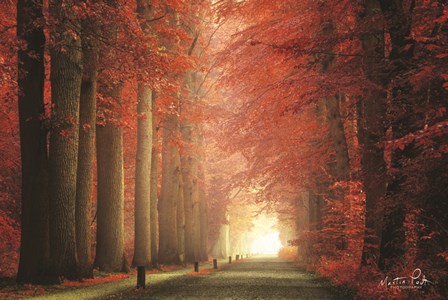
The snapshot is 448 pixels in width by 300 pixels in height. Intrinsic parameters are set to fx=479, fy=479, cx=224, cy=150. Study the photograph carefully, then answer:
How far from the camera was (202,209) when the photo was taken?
3644 cm

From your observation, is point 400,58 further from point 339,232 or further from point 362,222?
point 339,232

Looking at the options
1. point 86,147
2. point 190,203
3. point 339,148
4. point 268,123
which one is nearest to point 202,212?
point 190,203

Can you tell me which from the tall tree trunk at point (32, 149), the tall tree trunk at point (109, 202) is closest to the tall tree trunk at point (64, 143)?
the tall tree trunk at point (32, 149)

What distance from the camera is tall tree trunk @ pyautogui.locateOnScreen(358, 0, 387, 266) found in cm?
1069

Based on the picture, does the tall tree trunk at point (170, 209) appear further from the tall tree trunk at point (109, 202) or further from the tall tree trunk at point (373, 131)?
the tall tree trunk at point (373, 131)

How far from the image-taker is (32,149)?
1238 centimetres

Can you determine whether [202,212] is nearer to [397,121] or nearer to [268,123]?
[268,123]

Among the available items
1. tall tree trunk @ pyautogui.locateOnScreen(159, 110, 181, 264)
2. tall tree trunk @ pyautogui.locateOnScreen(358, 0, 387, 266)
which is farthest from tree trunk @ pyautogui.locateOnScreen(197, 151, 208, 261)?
tall tree trunk @ pyautogui.locateOnScreen(358, 0, 387, 266)

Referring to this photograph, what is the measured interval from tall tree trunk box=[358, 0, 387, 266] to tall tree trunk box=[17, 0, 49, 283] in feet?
26.3

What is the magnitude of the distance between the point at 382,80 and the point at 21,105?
9080 millimetres

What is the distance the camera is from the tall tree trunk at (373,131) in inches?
421

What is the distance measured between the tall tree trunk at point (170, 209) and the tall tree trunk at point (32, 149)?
10.9 meters

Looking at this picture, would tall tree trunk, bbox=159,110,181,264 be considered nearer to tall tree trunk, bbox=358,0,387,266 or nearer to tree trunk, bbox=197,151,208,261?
tree trunk, bbox=197,151,208,261

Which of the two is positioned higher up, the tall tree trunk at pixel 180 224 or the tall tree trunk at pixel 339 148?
the tall tree trunk at pixel 339 148
